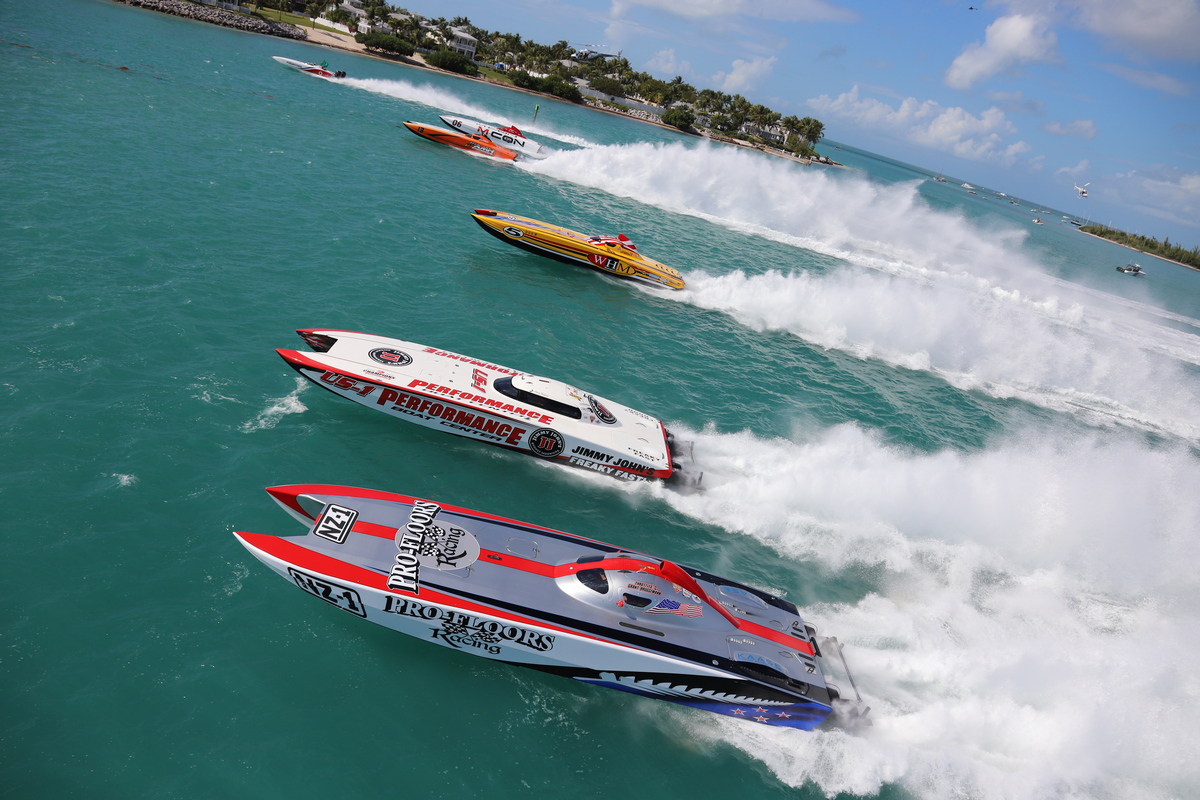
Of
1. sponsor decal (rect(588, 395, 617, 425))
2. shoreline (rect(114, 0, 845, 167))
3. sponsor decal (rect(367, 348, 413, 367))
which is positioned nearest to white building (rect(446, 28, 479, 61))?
shoreline (rect(114, 0, 845, 167))

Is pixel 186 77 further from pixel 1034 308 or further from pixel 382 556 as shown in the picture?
pixel 1034 308

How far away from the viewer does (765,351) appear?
88.7 ft

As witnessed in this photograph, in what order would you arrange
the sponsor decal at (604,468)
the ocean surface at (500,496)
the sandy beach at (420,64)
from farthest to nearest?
the sandy beach at (420,64)
the sponsor decal at (604,468)
the ocean surface at (500,496)

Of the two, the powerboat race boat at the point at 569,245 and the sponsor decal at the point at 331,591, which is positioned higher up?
the powerboat race boat at the point at 569,245

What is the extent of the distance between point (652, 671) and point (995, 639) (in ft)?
29.0

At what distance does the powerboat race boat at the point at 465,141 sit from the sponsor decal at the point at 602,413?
4040cm

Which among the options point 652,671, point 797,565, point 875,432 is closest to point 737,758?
point 652,671

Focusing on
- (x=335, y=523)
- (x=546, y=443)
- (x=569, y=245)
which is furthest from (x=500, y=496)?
(x=569, y=245)

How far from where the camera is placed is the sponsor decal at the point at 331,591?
33.7 ft

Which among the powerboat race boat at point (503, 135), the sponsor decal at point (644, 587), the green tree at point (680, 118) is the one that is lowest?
the sponsor decal at point (644, 587)

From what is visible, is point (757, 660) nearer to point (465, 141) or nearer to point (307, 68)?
point (465, 141)

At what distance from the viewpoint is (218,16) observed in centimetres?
7962

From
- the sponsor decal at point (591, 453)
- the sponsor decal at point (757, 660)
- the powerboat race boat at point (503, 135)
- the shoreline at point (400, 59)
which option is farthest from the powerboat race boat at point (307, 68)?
the sponsor decal at point (757, 660)

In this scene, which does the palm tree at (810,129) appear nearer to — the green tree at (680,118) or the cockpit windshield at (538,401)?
the green tree at (680,118)
